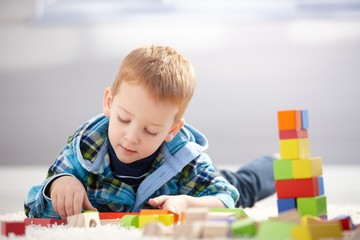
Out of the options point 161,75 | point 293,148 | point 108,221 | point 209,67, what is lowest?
point 108,221

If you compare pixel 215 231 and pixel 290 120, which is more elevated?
pixel 290 120

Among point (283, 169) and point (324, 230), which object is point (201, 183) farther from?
point (324, 230)

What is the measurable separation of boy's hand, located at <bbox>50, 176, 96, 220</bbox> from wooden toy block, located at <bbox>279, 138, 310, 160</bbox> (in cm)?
37

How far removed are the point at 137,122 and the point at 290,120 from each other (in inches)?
12.0

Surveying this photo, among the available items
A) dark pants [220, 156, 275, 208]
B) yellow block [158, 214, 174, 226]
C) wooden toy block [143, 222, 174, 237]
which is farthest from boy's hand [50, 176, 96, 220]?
dark pants [220, 156, 275, 208]

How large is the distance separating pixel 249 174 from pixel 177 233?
0.97 m

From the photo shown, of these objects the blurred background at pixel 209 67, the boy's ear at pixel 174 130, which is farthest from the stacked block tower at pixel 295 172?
the blurred background at pixel 209 67

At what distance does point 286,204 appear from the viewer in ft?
3.09

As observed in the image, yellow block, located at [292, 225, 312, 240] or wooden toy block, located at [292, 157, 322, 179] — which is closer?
yellow block, located at [292, 225, 312, 240]

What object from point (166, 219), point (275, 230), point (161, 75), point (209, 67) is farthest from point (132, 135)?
point (209, 67)

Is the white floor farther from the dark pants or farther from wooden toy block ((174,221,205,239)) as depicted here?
Answer: wooden toy block ((174,221,205,239))

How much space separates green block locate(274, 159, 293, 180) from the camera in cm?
93

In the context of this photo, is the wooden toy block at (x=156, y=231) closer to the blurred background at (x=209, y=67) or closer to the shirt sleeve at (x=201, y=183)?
the shirt sleeve at (x=201, y=183)

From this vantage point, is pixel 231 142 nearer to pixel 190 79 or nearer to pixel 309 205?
pixel 190 79
